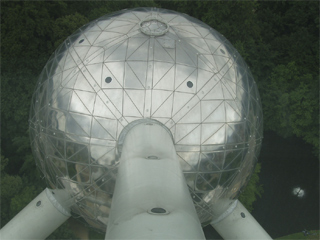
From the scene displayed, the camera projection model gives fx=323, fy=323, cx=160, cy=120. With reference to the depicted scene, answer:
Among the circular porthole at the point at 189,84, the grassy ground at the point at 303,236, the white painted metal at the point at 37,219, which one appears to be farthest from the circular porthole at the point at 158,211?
the grassy ground at the point at 303,236

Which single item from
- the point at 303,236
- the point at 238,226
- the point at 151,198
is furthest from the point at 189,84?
the point at 303,236

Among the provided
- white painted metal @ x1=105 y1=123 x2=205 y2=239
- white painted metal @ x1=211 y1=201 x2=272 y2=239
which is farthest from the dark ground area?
white painted metal @ x1=105 y1=123 x2=205 y2=239

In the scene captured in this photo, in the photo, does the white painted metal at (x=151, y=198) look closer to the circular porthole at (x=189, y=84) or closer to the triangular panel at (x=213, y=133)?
the triangular panel at (x=213, y=133)

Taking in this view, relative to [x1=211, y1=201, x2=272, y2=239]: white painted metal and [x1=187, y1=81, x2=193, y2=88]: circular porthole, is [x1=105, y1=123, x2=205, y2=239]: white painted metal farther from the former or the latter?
[x1=211, y1=201, x2=272, y2=239]: white painted metal

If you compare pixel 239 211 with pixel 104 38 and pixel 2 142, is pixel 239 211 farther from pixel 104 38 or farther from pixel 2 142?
pixel 2 142

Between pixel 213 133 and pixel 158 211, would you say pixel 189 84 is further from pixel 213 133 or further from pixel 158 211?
pixel 158 211

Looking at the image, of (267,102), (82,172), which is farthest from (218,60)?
(267,102)
